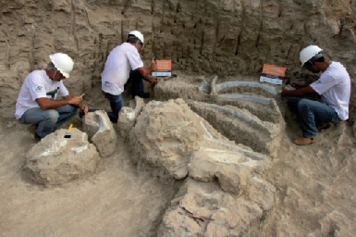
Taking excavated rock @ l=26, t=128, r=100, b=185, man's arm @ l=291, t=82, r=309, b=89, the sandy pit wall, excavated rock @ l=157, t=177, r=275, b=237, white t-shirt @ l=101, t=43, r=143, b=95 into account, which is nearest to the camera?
excavated rock @ l=157, t=177, r=275, b=237

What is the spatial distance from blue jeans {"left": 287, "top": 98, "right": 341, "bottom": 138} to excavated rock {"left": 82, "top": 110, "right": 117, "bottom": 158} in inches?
96.5

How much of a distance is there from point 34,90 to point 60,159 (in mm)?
972

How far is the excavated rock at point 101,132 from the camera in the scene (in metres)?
2.71

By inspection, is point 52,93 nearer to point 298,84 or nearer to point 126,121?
point 126,121

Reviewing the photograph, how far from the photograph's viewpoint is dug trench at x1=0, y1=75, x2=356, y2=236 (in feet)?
6.40

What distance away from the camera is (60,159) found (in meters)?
2.41

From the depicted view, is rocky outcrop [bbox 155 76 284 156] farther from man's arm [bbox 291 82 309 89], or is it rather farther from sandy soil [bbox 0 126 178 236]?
sandy soil [bbox 0 126 178 236]

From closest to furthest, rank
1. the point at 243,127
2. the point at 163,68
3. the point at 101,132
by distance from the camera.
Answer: the point at 101,132 → the point at 243,127 → the point at 163,68

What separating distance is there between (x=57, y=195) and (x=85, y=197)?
0.28 metres

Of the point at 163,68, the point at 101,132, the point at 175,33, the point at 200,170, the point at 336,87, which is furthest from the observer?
the point at 175,33

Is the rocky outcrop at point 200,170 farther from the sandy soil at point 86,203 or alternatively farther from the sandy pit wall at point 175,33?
the sandy pit wall at point 175,33

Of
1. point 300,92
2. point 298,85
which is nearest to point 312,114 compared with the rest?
point 300,92

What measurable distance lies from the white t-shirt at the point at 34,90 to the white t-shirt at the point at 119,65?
633 mm

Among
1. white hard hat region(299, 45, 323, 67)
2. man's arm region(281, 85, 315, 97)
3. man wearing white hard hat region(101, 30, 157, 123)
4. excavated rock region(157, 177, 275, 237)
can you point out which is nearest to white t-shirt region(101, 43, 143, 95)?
man wearing white hard hat region(101, 30, 157, 123)
